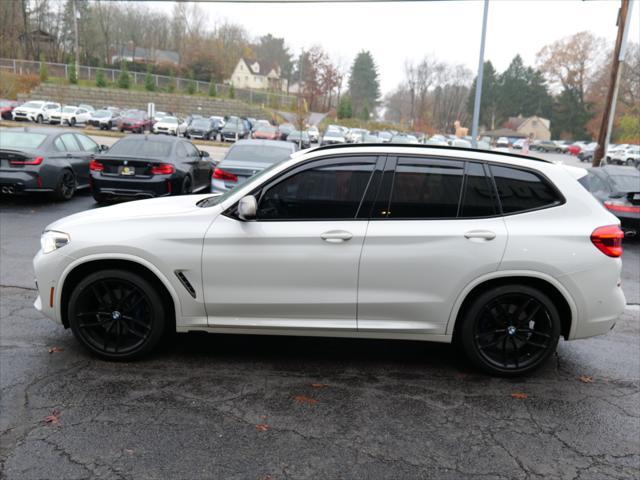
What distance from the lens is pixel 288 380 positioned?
4012 mm

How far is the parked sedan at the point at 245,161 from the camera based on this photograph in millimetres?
9953

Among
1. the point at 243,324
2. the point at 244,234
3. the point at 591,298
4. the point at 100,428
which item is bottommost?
the point at 100,428

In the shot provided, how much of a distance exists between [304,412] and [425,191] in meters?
1.85

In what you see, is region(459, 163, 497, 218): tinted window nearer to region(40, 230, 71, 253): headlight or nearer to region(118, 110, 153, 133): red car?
region(40, 230, 71, 253): headlight

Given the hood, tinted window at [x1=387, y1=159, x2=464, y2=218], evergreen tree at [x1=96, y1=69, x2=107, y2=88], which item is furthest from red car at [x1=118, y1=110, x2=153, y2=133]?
tinted window at [x1=387, y1=159, x2=464, y2=218]

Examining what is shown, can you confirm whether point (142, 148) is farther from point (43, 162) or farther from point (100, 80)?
point (100, 80)

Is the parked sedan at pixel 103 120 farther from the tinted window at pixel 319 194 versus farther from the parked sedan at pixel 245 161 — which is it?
the tinted window at pixel 319 194

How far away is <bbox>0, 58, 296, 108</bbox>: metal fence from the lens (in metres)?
58.8

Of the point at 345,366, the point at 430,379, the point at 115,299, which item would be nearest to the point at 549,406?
the point at 430,379

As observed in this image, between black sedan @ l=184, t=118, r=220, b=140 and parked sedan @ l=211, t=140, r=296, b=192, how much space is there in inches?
1054

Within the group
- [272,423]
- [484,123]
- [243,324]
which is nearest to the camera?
[272,423]

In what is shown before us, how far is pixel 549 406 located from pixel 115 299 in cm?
335

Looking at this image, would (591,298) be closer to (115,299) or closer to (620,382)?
(620,382)

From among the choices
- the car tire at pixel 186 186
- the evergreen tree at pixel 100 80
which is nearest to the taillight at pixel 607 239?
the car tire at pixel 186 186
